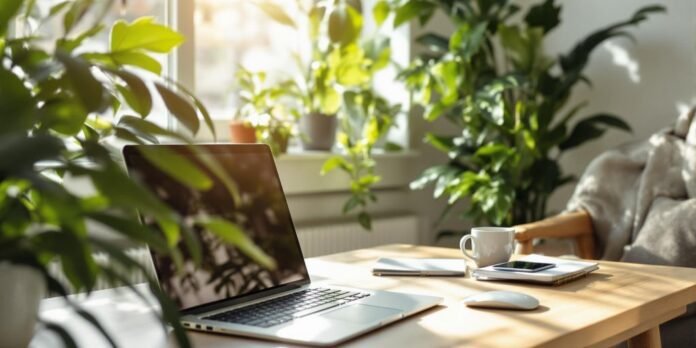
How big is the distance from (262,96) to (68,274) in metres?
2.32

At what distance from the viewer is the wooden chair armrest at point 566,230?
2.53m

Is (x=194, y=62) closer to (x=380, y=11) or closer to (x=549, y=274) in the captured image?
(x=380, y=11)

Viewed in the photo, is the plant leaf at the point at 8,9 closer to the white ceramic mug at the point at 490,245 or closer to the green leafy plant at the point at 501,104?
the white ceramic mug at the point at 490,245

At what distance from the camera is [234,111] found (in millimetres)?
3547

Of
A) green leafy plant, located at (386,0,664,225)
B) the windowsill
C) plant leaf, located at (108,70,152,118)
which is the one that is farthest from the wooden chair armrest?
plant leaf, located at (108,70,152,118)

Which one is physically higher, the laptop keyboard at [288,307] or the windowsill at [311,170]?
the windowsill at [311,170]

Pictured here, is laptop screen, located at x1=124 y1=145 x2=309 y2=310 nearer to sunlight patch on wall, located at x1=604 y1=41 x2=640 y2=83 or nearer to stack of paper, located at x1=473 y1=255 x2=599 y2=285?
stack of paper, located at x1=473 y1=255 x2=599 y2=285

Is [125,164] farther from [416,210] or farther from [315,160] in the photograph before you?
[416,210]

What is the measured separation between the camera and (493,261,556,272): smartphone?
1740mm

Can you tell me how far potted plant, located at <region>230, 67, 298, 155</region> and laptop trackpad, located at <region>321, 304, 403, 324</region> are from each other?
189 centimetres

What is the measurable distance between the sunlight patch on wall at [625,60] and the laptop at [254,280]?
2383 mm

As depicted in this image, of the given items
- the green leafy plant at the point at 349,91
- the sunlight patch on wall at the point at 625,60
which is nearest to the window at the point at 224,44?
the green leafy plant at the point at 349,91

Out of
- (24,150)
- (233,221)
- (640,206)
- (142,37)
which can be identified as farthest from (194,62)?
(24,150)

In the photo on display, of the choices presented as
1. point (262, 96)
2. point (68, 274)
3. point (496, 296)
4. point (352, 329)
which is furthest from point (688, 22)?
point (68, 274)
